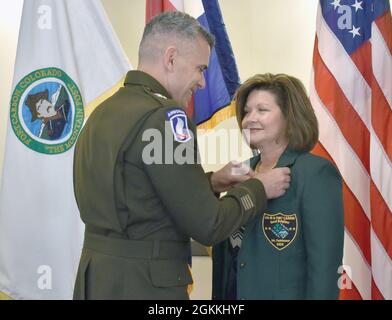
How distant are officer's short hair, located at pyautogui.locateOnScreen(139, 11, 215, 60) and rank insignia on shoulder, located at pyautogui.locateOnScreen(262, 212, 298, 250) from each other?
600mm

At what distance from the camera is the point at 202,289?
10.5ft

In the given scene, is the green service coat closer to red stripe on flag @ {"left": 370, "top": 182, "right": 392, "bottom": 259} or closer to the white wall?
red stripe on flag @ {"left": 370, "top": 182, "right": 392, "bottom": 259}

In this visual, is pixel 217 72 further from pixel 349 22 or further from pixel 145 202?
pixel 145 202

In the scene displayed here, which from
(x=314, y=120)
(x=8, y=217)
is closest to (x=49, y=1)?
(x=8, y=217)

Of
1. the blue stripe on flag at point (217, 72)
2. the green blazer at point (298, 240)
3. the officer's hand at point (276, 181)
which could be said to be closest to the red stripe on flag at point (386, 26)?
the blue stripe on flag at point (217, 72)

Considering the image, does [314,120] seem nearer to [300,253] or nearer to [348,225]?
[300,253]

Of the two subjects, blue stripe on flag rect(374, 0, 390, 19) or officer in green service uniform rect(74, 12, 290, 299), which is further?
blue stripe on flag rect(374, 0, 390, 19)

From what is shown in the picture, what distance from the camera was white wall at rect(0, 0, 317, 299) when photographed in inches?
118

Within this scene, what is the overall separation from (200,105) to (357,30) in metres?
0.79

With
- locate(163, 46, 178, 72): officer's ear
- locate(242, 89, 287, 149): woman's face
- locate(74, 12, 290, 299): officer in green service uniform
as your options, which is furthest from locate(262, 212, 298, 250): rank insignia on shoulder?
locate(163, 46, 178, 72): officer's ear

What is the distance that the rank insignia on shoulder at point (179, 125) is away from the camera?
1.41 metres

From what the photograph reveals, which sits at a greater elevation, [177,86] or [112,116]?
[177,86]

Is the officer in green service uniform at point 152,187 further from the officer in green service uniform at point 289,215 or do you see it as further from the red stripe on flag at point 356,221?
the red stripe on flag at point 356,221

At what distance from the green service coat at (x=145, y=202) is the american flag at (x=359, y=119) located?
0.91 m
